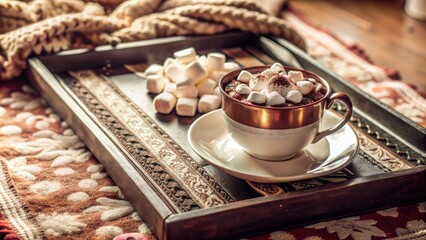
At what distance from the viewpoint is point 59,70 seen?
1.30 metres

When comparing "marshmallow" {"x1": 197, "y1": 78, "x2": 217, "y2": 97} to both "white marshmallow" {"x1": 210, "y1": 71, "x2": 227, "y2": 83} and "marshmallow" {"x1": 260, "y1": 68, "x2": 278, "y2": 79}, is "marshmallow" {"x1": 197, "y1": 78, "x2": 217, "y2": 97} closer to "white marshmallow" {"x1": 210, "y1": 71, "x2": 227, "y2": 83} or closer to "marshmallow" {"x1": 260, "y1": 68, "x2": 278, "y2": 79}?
"white marshmallow" {"x1": 210, "y1": 71, "x2": 227, "y2": 83}

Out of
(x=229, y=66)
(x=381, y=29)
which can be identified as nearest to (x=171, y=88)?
(x=229, y=66)

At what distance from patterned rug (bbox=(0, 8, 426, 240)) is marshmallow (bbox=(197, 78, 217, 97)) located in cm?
23

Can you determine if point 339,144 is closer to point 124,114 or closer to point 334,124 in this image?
point 334,124

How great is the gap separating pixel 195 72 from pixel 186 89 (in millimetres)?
39

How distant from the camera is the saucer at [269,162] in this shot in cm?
88

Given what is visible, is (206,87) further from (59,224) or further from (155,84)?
(59,224)

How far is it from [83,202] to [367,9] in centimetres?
186

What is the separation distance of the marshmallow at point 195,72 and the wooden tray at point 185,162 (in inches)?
3.1

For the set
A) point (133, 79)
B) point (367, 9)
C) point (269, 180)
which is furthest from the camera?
point (367, 9)

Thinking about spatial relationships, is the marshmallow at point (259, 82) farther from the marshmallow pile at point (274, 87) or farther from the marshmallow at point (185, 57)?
the marshmallow at point (185, 57)

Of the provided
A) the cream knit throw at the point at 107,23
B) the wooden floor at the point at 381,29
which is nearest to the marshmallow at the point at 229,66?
the cream knit throw at the point at 107,23

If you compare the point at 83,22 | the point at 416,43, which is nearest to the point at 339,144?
the point at 83,22

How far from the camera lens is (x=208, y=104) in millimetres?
1125
